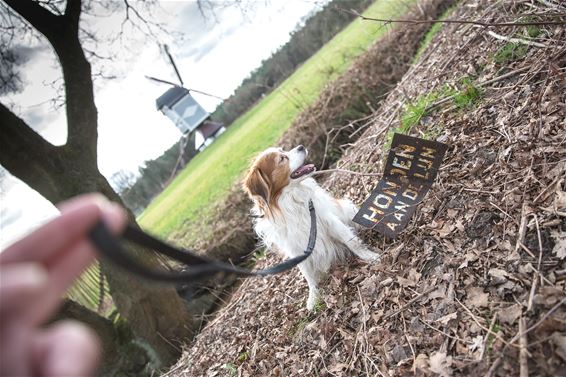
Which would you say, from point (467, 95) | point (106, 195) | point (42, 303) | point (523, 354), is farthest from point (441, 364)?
point (106, 195)

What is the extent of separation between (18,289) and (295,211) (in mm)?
3445

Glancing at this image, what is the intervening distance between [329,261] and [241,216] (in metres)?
5.70

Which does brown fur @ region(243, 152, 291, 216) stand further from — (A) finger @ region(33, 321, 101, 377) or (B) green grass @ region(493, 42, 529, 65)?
(A) finger @ region(33, 321, 101, 377)

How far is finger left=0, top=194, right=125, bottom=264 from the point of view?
0.89m

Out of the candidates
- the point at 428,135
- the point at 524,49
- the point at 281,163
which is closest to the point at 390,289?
the point at 281,163

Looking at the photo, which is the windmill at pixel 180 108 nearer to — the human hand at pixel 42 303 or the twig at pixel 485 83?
the twig at pixel 485 83

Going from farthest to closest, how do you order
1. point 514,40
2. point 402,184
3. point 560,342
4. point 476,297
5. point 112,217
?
1. point 514,40
2. point 402,184
3. point 476,297
4. point 560,342
5. point 112,217

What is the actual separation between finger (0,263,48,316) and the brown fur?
334cm

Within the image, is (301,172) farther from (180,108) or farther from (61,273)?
(180,108)

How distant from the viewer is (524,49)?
154 inches

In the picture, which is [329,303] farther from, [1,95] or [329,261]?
[1,95]

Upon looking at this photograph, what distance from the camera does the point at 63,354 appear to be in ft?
2.32

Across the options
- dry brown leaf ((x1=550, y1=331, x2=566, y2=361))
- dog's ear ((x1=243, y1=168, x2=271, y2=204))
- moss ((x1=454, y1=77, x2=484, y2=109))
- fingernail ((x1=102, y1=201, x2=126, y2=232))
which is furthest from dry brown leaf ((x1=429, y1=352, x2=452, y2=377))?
moss ((x1=454, y1=77, x2=484, y2=109))

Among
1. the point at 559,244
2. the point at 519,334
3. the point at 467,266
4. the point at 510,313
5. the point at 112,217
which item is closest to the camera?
the point at 112,217
